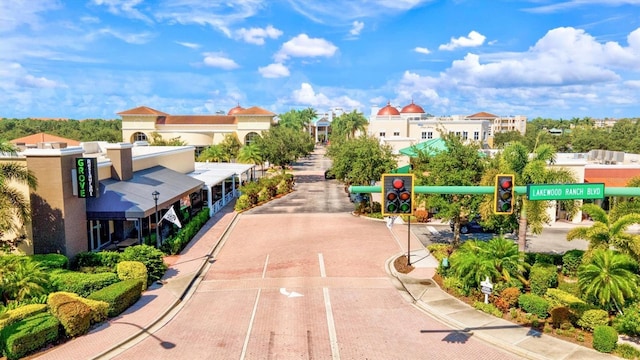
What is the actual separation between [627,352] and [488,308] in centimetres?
A: 481

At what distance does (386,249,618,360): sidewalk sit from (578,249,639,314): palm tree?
246 centimetres

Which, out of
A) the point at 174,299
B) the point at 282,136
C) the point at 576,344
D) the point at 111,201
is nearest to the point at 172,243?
the point at 111,201

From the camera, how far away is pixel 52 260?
1995 centimetres

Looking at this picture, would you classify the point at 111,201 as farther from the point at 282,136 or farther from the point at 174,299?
the point at 282,136

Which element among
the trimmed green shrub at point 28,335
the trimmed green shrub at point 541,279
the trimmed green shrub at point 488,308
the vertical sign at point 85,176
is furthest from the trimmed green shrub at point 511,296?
the vertical sign at point 85,176

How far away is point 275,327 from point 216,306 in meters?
3.44

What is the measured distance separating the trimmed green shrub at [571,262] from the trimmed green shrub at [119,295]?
1958 cm

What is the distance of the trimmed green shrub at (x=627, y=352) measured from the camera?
1441 cm

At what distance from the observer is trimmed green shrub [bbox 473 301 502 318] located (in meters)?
17.9

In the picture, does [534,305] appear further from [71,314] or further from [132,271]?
[71,314]

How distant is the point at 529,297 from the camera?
703 inches

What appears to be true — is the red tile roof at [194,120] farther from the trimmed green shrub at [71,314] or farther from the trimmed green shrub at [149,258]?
the trimmed green shrub at [71,314]

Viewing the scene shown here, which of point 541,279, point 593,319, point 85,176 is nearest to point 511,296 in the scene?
point 541,279

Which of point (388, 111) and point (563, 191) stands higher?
point (388, 111)
